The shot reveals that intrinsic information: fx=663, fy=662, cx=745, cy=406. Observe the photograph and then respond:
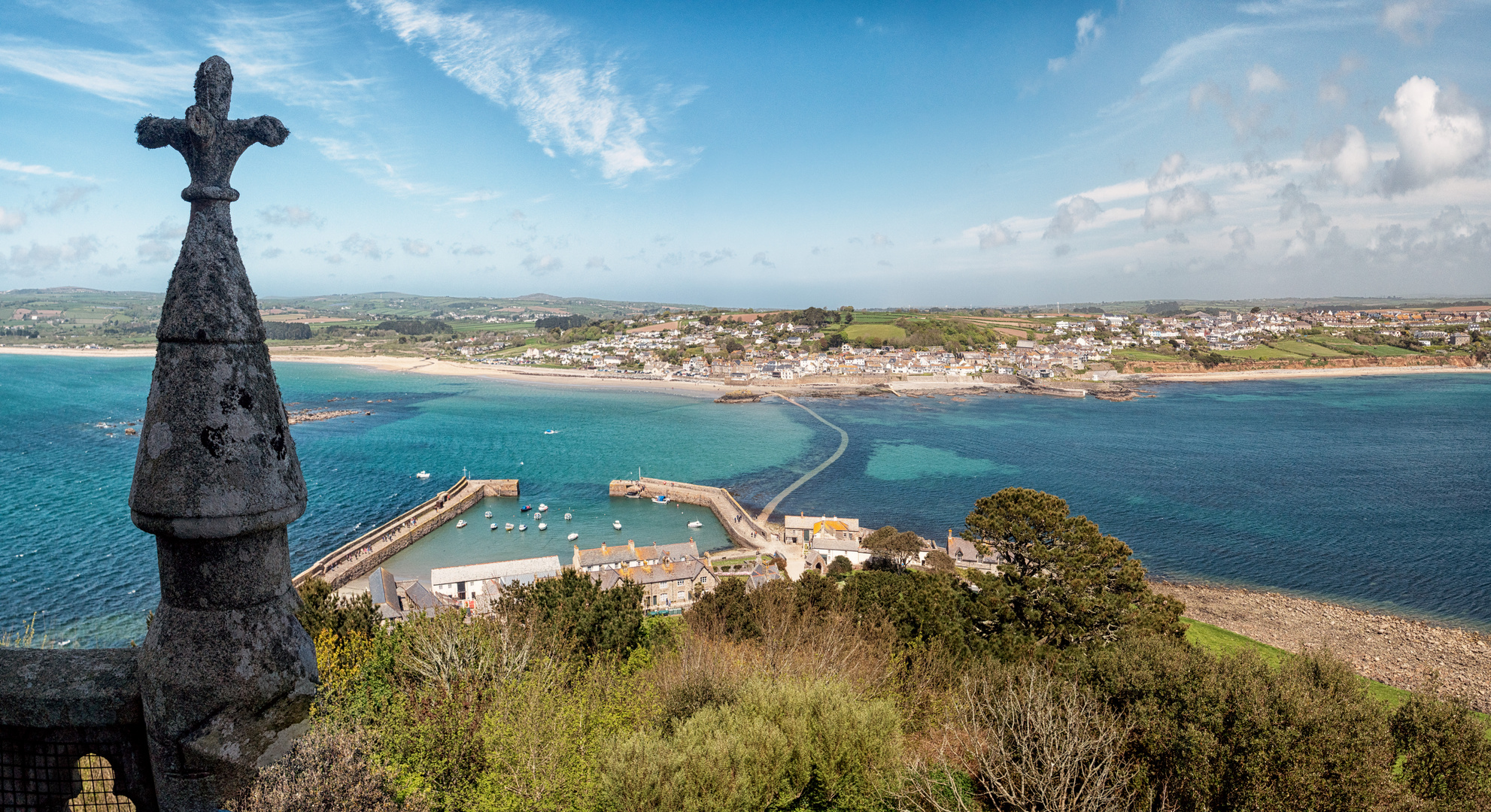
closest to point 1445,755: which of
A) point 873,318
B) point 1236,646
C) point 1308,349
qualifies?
point 1236,646

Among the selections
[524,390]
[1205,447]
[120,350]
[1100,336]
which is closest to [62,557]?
[524,390]

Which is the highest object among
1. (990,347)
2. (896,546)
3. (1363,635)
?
(990,347)

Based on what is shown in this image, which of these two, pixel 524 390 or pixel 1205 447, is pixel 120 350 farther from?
pixel 1205 447

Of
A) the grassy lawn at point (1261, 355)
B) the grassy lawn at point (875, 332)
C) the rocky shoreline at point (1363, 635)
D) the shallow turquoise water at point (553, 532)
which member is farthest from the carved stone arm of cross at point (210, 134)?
the grassy lawn at point (1261, 355)

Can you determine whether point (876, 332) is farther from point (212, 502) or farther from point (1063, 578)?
point (212, 502)

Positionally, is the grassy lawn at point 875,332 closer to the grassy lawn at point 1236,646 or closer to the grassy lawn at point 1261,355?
the grassy lawn at point 1261,355

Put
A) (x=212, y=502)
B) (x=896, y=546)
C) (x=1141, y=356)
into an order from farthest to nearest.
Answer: (x=1141, y=356) → (x=896, y=546) → (x=212, y=502)
